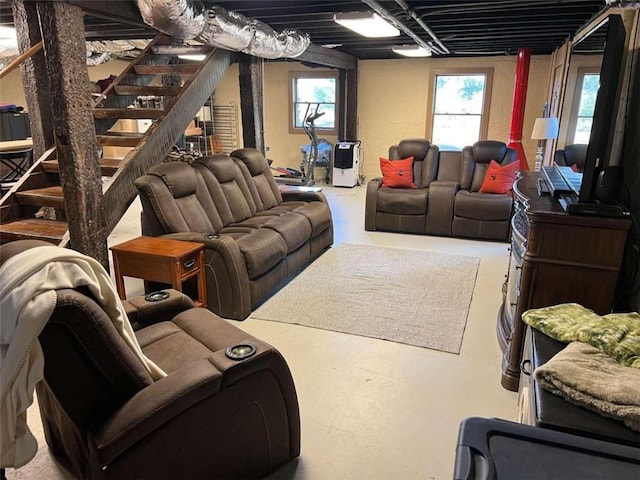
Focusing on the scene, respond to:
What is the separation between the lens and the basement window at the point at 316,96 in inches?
339

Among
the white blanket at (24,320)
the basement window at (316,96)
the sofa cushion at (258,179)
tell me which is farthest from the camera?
the basement window at (316,96)

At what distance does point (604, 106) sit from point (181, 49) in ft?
13.1

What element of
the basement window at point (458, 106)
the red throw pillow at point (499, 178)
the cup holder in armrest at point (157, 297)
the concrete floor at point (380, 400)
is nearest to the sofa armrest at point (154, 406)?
the concrete floor at point (380, 400)

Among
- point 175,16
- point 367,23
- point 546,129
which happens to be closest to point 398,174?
point 546,129

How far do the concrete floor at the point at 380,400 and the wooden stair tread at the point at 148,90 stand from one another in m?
2.40

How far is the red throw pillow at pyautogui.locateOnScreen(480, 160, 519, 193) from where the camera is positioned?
5.04 meters

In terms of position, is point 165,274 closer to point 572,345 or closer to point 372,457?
point 372,457

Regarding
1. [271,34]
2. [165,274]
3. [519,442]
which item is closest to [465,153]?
[271,34]

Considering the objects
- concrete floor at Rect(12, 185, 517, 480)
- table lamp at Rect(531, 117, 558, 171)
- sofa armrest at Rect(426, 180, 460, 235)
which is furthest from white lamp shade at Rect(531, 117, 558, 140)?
concrete floor at Rect(12, 185, 517, 480)

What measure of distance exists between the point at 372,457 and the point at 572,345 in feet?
3.02

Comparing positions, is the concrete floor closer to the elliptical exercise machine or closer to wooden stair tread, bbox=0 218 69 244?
wooden stair tread, bbox=0 218 69 244

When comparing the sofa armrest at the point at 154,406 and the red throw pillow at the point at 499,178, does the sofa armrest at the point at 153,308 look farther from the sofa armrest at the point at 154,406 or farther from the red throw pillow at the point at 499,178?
the red throw pillow at the point at 499,178

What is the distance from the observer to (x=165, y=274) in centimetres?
294

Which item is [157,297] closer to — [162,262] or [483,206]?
[162,262]
